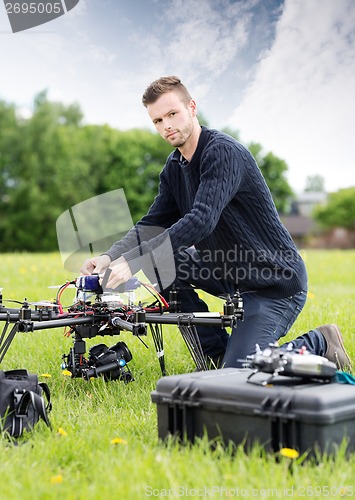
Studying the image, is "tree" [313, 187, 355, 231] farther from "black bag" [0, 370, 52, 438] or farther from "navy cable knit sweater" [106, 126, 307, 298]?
"black bag" [0, 370, 52, 438]

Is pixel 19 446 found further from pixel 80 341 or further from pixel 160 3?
pixel 160 3

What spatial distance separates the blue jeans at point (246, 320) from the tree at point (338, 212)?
276 ft

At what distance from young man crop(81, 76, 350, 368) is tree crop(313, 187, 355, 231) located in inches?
3315

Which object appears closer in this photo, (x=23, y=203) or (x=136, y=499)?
(x=136, y=499)

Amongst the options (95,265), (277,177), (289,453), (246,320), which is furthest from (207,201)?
(277,177)

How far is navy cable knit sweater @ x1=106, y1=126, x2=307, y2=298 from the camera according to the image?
4.52 m

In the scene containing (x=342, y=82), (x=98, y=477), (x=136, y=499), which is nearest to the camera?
(x=136, y=499)

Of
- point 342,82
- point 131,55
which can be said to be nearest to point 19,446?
point 131,55

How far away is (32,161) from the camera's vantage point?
4781 centimetres

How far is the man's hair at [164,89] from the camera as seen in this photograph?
15.1 feet

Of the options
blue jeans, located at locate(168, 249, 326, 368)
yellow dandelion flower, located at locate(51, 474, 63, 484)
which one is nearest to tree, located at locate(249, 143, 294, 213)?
blue jeans, located at locate(168, 249, 326, 368)

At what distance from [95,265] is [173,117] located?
3.57 ft

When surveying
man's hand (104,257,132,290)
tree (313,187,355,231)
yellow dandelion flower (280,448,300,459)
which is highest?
tree (313,187,355,231)

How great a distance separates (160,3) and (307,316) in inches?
129
